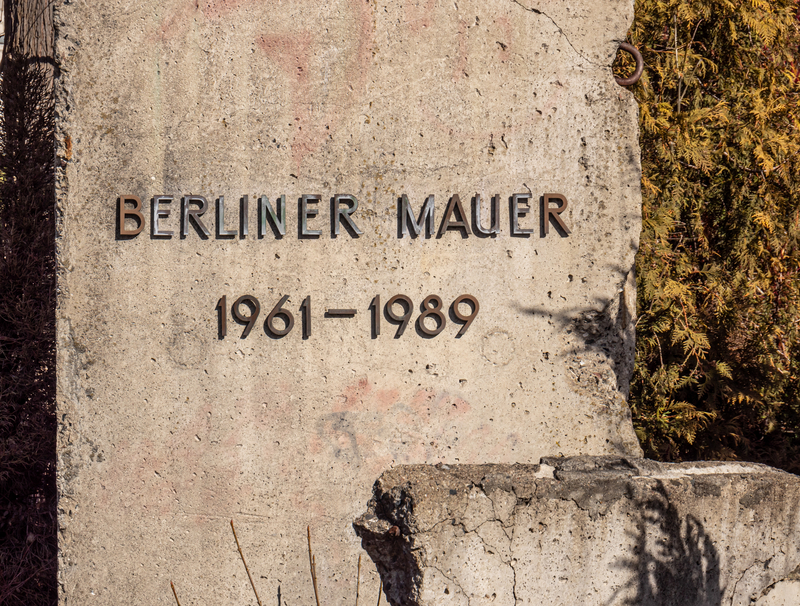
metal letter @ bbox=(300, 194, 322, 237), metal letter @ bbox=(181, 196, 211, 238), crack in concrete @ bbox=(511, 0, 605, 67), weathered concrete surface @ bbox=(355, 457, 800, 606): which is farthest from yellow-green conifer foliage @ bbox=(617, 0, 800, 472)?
metal letter @ bbox=(181, 196, 211, 238)

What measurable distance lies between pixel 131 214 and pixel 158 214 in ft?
0.37

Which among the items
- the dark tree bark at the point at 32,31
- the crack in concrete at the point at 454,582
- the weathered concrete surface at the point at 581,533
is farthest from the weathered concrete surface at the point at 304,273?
the dark tree bark at the point at 32,31

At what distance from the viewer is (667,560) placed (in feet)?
6.35

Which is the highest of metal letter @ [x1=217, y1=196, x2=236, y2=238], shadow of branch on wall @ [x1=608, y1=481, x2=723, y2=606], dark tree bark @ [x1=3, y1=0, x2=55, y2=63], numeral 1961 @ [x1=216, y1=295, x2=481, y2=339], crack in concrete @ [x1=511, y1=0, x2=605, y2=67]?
dark tree bark @ [x1=3, y1=0, x2=55, y2=63]

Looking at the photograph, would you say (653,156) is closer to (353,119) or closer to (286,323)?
(353,119)

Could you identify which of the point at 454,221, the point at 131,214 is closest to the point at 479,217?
the point at 454,221

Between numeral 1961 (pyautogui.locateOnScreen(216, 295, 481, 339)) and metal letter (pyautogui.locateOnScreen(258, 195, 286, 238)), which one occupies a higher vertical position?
metal letter (pyautogui.locateOnScreen(258, 195, 286, 238))

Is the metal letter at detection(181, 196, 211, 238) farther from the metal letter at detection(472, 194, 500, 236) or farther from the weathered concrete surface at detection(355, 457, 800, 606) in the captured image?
the weathered concrete surface at detection(355, 457, 800, 606)

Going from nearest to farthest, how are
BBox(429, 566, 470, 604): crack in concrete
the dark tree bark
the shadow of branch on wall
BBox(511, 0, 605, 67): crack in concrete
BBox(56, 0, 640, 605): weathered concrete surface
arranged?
BBox(429, 566, 470, 604): crack in concrete → the shadow of branch on wall → BBox(56, 0, 640, 605): weathered concrete surface → BBox(511, 0, 605, 67): crack in concrete → the dark tree bark

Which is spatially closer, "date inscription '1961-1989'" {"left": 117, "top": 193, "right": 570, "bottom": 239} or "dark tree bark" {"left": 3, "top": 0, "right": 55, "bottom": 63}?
"date inscription '1961-1989'" {"left": 117, "top": 193, "right": 570, "bottom": 239}

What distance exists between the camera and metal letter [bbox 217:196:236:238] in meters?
2.72

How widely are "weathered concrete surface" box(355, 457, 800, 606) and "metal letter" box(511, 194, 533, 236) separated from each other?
A: 3.45 ft

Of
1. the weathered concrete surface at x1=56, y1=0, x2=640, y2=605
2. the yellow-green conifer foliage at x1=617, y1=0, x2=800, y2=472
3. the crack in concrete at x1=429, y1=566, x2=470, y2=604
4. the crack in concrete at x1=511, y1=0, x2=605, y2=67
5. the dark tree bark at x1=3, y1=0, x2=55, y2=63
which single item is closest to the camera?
the crack in concrete at x1=429, y1=566, x2=470, y2=604

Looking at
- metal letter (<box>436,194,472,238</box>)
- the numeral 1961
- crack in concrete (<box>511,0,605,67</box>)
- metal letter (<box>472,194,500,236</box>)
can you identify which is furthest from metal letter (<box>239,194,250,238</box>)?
crack in concrete (<box>511,0,605,67</box>)
